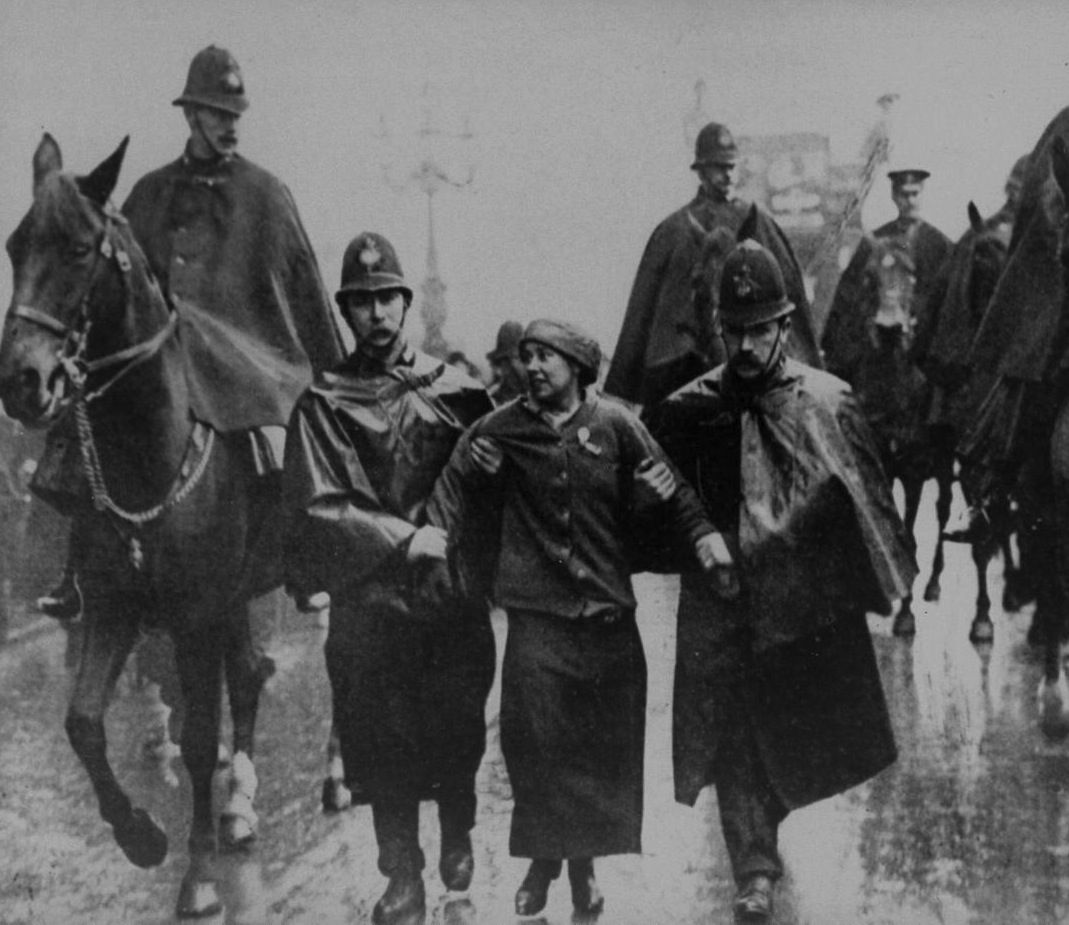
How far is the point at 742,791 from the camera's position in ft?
19.6

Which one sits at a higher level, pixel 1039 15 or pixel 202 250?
pixel 1039 15

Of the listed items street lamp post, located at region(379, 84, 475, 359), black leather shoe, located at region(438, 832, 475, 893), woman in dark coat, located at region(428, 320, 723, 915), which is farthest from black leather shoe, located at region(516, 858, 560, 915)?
street lamp post, located at region(379, 84, 475, 359)

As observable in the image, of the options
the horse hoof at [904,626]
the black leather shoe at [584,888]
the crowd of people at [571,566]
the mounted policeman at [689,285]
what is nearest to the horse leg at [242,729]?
the crowd of people at [571,566]

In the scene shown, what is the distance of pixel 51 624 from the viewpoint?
22.1 ft

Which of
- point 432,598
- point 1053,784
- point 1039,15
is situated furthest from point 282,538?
point 1039,15

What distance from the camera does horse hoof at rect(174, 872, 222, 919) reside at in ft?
20.5

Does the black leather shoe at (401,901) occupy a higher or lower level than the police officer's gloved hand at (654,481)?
lower

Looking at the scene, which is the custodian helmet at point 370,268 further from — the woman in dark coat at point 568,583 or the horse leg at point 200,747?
the horse leg at point 200,747

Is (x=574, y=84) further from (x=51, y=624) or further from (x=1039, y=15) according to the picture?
(x=51, y=624)

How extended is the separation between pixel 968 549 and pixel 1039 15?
2486mm

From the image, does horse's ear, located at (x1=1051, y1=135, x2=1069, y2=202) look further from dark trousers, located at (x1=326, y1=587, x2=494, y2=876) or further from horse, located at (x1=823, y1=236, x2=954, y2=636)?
dark trousers, located at (x1=326, y1=587, x2=494, y2=876)

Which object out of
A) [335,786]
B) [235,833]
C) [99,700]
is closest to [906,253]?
[335,786]

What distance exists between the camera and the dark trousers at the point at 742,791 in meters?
5.96

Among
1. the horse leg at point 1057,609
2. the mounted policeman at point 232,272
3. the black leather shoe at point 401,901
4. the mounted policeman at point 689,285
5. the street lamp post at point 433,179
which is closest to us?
the black leather shoe at point 401,901
